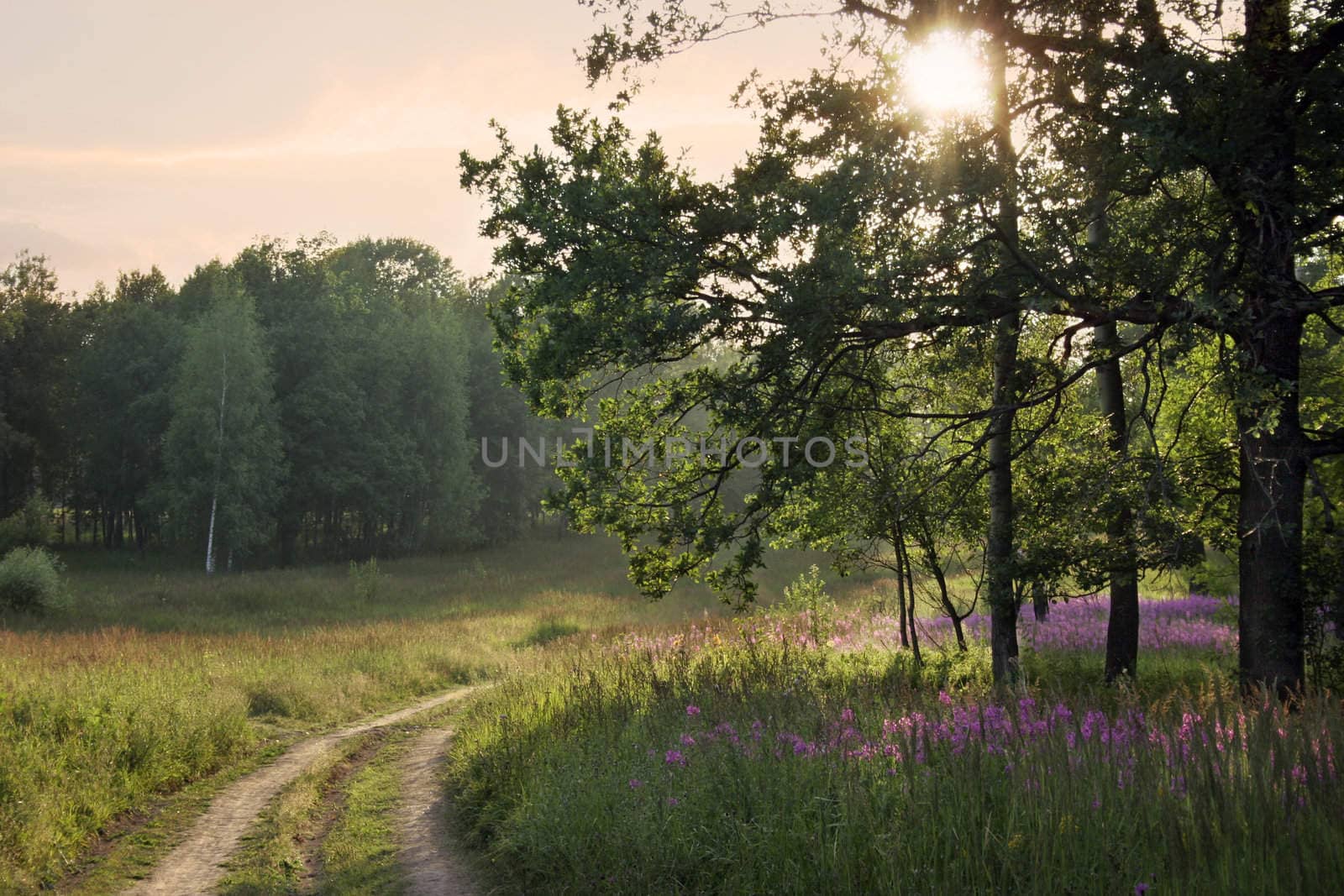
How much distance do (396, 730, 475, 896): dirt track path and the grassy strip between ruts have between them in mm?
133

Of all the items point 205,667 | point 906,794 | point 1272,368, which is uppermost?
point 1272,368

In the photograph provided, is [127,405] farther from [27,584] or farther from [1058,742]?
[1058,742]

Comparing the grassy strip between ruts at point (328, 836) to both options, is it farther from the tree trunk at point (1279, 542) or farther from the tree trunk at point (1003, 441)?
the tree trunk at point (1279, 542)

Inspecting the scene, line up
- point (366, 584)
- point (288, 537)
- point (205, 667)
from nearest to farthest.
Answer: point (205, 667), point (366, 584), point (288, 537)

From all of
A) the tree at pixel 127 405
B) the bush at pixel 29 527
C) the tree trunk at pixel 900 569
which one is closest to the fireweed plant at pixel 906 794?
the tree trunk at pixel 900 569

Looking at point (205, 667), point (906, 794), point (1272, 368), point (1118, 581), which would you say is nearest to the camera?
point (906, 794)

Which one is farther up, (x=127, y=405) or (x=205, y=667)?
(x=127, y=405)

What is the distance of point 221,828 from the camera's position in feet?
28.4

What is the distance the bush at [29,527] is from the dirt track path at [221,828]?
127 feet

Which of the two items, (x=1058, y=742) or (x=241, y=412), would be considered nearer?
(x=1058, y=742)

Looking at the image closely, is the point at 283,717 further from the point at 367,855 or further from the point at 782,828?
the point at 782,828

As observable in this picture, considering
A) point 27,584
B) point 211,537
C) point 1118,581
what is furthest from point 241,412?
point 1118,581

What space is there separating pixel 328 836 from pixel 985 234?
27.3 feet

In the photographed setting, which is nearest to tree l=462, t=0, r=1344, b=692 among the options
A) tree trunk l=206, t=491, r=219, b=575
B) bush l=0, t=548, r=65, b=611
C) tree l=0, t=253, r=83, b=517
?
bush l=0, t=548, r=65, b=611
